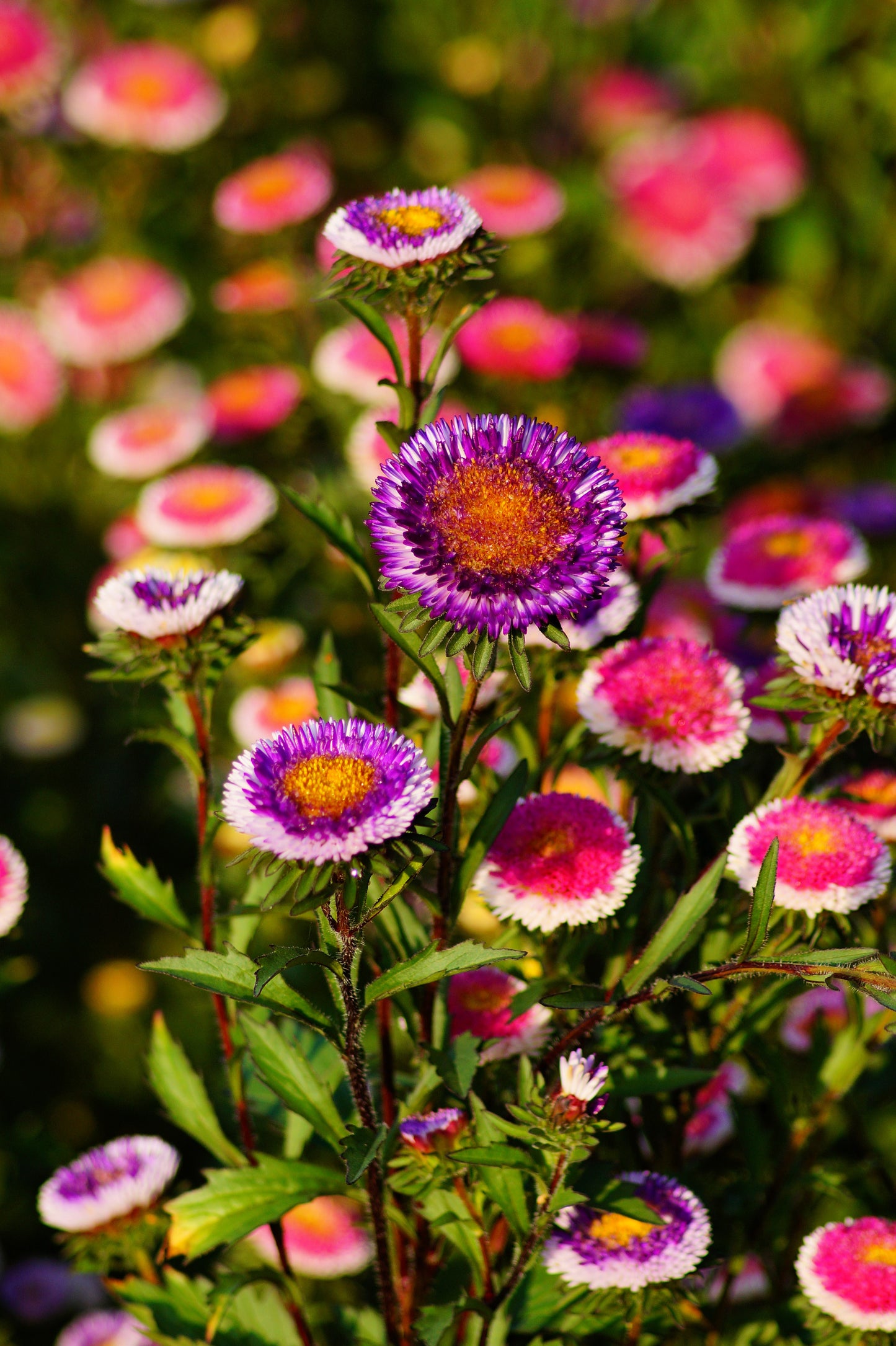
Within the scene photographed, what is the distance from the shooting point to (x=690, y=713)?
3.10ft

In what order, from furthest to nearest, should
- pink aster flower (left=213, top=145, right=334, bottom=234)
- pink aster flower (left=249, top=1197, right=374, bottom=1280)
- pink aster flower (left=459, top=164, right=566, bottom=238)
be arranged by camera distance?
pink aster flower (left=459, top=164, right=566, bottom=238) → pink aster flower (left=213, top=145, right=334, bottom=234) → pink aster flower (left=249, top=1197, right=374, bottom=1280)

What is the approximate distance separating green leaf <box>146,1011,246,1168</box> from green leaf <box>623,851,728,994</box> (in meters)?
0.38

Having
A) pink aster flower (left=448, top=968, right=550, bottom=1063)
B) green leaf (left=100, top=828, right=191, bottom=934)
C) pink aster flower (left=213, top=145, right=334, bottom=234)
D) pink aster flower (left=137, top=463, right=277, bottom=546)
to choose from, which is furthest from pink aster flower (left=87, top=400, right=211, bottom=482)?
pink aster flower (left=448, top=968, right=550, bottom=1063)

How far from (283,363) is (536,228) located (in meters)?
0.49

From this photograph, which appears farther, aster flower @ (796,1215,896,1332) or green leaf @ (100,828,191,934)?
green leaf @ (100,828,191,934)

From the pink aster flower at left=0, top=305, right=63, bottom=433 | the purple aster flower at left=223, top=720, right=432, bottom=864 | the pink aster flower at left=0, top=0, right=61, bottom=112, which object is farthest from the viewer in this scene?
the pink aster flower at left=0, top=0, right=61, bottom=112

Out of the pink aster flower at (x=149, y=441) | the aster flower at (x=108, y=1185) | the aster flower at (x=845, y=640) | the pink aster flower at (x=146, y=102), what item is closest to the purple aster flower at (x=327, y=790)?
the aster flower at (x=845, y=640)

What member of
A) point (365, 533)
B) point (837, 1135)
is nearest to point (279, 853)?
point (837, 1135)

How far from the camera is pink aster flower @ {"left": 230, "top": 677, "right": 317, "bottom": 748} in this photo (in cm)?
148

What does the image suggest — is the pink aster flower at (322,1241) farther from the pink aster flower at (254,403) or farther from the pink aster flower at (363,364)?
the pink aster flower at (254,403)

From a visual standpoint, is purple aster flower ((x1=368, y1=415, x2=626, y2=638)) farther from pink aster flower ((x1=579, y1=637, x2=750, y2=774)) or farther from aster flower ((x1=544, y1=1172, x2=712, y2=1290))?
aster flower ((x1=544, y1=1172, x2=712, y2=1290))

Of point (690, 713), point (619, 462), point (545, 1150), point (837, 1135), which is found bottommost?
point (837, 1135)

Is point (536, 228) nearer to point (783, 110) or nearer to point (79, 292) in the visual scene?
point (79, 292)

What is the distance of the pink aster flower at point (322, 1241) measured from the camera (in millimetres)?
1180
